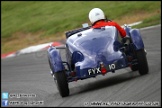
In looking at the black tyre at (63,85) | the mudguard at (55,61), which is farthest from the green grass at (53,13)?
the black tyre at (63,85)

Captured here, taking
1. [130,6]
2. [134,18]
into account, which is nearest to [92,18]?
[134,18]

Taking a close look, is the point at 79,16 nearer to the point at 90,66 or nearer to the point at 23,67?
the point at 23,67

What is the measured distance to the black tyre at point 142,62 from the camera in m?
10.8

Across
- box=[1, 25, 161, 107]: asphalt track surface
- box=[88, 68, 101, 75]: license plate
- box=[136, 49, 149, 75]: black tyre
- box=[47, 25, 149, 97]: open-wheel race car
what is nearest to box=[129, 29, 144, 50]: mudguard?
box=[47, 25, 149, 97]: open-wheel race car

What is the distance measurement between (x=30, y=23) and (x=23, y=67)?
16945 mm

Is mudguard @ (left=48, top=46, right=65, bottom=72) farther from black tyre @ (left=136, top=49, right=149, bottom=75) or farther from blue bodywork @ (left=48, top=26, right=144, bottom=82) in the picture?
black tyre @ (left=136, top=49, right=149, bottom=75)

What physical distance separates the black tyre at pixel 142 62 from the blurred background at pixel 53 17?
487 inches

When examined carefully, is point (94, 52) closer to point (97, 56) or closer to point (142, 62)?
point (97, 56)

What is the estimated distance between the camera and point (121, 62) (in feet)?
34.5

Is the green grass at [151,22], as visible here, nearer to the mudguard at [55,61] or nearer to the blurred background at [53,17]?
the blurred background at [53,17]

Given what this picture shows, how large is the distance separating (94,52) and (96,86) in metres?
0.87

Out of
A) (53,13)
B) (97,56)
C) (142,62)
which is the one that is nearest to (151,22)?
(53,13)

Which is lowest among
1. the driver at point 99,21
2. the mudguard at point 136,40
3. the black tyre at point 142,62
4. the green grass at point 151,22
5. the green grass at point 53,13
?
the black tyre at point 142,62

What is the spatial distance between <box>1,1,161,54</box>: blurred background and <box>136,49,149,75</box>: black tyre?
12365mm
